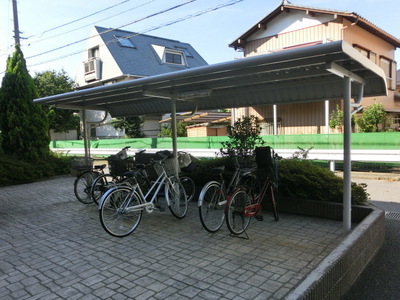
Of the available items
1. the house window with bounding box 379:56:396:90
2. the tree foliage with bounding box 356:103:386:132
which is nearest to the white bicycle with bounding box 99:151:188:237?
the tree foliage with bounding box 356:103:386:132

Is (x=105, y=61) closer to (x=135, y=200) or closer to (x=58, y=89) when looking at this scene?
(x=58, y=89)

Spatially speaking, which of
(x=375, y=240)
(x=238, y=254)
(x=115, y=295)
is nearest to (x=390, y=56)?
(x=375, y=240)

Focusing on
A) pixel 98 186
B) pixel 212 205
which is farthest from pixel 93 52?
pixel 212 205

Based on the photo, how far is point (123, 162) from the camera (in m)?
5.66

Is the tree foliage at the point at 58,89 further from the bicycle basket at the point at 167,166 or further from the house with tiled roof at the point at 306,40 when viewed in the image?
the bicycle basket at the point at 167,166

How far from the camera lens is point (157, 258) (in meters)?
3.72

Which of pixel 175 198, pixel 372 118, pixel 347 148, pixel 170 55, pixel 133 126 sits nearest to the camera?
pixel 347 148

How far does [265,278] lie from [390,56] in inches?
743

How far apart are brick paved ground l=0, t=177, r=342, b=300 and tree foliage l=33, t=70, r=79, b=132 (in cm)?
1774

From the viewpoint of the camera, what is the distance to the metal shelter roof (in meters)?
3.68

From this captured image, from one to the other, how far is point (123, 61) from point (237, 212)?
2189 centimetres

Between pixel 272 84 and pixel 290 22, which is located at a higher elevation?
pixel 290 22

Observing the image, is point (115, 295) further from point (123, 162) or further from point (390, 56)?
point (390, 56)

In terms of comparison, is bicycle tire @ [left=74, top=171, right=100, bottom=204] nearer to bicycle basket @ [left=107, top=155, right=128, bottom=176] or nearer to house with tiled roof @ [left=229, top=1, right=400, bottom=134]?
bicycle basket @ [left=107, top=155, right=128, bottom=176]
